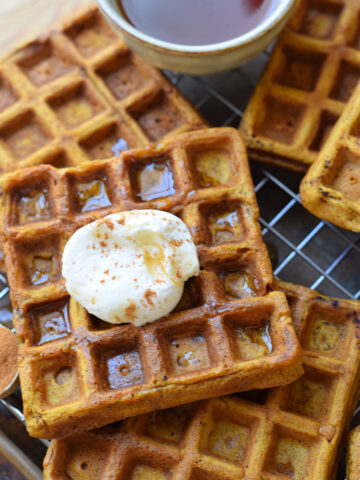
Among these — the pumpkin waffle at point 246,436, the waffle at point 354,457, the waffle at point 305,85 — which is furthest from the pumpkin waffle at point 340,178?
the waffle at point 354,457

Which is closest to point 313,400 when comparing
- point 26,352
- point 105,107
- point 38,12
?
point 26,352

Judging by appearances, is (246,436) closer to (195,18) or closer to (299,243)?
(299,243)

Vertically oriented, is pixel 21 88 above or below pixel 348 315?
above

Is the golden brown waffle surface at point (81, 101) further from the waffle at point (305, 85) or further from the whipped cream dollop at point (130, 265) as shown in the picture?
the whipped cream dollop at point (130, 265)

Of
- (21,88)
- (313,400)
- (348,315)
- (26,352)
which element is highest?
(21,88)

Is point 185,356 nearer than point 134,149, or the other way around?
point 185,356

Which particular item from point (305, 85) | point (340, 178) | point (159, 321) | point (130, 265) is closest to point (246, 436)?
point (159, 321)

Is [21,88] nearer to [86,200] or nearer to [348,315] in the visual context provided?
[86,200]
